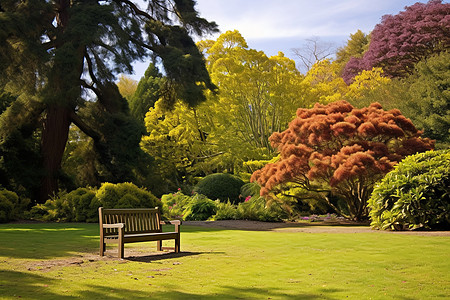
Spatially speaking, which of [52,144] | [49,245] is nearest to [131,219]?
[49,245]

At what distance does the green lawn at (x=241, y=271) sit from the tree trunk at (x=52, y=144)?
10439 mm

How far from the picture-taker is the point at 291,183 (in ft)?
52.2

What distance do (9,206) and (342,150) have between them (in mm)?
11653

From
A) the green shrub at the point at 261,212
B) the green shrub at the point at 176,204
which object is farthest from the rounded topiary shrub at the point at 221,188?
the green shrub at the point at 261,212

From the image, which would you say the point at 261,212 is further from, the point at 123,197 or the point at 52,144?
the point at 52,144

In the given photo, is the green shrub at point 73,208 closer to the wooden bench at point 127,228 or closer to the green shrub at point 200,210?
the green shrub at point 200,210

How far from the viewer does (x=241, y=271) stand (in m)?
6.17

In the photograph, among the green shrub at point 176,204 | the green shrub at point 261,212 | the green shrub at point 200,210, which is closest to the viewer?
the green shrub at point 261,212

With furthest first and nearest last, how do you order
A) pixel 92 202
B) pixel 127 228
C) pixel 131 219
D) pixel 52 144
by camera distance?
1. pixel 52 144
2. pixel 92 202
3. pixel 131 219
4. pixel 127 228

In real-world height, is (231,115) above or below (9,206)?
above

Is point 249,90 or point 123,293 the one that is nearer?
point 123,293

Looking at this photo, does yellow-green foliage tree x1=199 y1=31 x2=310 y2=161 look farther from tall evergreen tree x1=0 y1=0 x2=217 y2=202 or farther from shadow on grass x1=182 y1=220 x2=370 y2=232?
shadow on grass x1=182 y1=220 x2=370 y2=232

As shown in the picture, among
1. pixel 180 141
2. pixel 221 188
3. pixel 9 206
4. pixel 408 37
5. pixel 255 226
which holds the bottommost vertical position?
pixel 255 226

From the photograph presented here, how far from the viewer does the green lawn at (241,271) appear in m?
4.79
